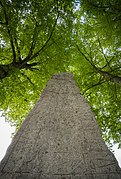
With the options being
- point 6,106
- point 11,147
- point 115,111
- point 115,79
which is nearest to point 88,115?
point 11,147

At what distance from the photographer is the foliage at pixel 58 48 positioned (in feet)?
20.9

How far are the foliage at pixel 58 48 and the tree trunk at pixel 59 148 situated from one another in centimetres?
303

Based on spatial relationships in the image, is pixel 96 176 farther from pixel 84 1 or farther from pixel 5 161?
pixel 84 1

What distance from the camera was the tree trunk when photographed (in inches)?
108

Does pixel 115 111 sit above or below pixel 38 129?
above

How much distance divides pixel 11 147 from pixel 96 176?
1.52 metres

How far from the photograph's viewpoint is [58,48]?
25.0 ft

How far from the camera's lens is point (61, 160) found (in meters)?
2.88

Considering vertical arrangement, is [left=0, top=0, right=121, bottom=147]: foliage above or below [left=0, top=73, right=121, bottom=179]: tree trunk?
above

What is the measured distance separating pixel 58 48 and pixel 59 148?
17.2 feet

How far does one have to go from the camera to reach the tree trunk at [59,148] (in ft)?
8.99

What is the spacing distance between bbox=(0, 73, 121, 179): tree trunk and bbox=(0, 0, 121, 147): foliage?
3027mm

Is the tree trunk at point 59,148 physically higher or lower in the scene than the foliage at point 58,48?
lower

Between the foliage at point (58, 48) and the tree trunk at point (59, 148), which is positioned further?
the foliage at point (58, 48)
